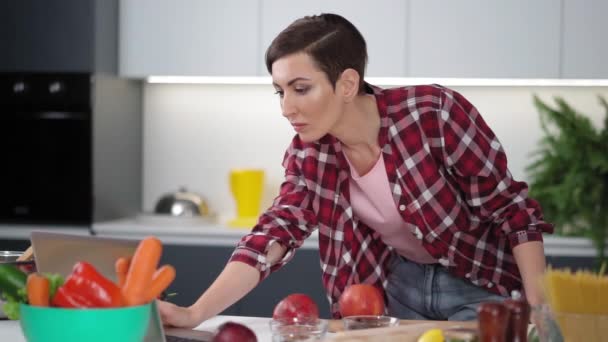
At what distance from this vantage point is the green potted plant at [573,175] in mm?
3771

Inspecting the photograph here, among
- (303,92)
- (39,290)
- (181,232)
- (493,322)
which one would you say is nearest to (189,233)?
(181,232)

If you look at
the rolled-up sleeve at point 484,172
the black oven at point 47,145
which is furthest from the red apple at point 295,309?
the black oven at point 47,145

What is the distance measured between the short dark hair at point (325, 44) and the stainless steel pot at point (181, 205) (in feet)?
7.24

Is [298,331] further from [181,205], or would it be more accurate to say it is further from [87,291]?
[181,205]

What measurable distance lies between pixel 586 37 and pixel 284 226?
230cm

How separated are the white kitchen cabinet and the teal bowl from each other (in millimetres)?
2966

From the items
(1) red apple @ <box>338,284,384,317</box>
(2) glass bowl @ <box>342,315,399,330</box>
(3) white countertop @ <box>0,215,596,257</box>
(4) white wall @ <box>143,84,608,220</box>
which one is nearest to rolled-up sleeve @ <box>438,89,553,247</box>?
(1) red apple @ <box>338,284,384,317</box>

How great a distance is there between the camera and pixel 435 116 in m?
2.04

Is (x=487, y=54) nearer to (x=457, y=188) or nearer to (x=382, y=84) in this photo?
(x=382, y=84)

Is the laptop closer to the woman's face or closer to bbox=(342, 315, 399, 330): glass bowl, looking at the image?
bbox=(342, 315, 399, 330): glass bowl

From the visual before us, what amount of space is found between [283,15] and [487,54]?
887 mm

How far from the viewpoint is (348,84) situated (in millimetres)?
1999

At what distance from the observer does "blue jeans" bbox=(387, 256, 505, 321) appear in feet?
7.07

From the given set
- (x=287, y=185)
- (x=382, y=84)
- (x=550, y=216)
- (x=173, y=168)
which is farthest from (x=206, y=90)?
(x=287, y=185)
